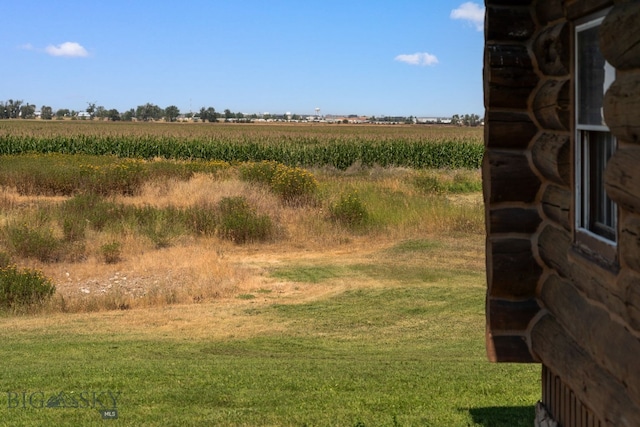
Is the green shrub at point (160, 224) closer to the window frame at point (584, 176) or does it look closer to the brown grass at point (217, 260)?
the brown grass at point (217, 260)

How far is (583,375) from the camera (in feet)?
12.5

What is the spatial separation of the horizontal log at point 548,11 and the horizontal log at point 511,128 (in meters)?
0.62

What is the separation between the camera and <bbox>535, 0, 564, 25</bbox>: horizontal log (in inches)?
173

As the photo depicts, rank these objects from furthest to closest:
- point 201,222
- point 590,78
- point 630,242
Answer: point 201,222 < point 590,78 < point 630,242

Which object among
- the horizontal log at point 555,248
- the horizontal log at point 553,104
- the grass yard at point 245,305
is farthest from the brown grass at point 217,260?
the horizontal log at point 553,104

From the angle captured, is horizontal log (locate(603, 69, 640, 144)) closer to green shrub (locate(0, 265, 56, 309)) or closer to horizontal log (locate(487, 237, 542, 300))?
horizontal log (locate(487, 237, 542, 300))

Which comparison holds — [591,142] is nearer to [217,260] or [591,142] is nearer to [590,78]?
[590,78]

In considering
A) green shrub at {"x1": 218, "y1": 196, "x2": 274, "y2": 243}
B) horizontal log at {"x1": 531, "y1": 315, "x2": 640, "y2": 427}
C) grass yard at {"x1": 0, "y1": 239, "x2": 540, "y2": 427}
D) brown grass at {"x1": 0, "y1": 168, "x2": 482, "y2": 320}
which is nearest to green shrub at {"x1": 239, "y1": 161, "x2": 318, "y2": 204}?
brown grass at {"x1": 0, "y1": 168, "x2": 482, "y2": 320}

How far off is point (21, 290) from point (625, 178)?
11.2 meters

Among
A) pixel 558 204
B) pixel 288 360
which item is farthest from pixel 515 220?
pixel 288 360

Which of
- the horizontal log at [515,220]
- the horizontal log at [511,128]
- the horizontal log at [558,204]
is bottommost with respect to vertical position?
the horizontal log at [515,220]

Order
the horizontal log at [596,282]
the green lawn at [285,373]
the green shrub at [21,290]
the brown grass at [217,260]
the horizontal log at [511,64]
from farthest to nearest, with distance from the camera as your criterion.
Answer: the brown grass at [217,260]
the green shrub at [21,290]
the green lawn at [285,373]
the horizontal log at [511,64]
the horizontal log at [596,282]

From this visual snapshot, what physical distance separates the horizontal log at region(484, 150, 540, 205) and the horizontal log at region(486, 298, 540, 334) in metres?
0.70

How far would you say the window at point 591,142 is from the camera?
12.3ft
